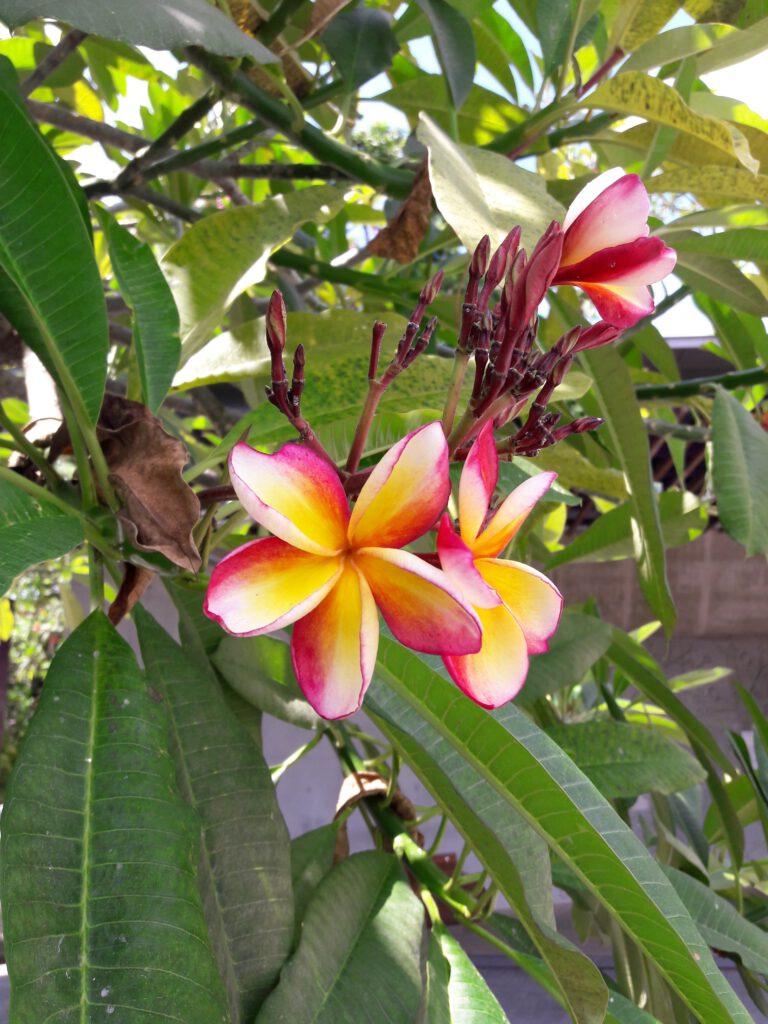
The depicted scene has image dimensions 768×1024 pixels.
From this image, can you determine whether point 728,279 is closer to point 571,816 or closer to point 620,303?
point 620,303

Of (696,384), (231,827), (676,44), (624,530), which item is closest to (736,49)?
(676,44)

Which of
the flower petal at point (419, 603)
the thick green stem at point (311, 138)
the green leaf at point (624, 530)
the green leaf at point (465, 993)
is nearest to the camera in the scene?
the flower petal at point (419, 603)

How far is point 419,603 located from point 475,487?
52 mm

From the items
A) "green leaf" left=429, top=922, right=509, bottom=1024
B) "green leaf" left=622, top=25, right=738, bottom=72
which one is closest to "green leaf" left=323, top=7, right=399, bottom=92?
"green leaf" left=622, top=25, right=738, bottom=72

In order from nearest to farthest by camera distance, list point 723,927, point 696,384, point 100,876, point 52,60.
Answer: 1. point 100,876
2. point 723,927
3. point 52,60
4. point 696,384

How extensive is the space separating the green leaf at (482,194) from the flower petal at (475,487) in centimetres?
15

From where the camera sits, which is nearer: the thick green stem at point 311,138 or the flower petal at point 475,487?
the flower petal at point 475,487

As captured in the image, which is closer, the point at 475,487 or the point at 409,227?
the point at 475,487

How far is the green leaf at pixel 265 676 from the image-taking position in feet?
2.24

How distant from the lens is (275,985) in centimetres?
52

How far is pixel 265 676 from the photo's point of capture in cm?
69

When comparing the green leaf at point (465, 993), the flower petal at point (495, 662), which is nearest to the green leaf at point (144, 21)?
the flower petal at point (495, 662)

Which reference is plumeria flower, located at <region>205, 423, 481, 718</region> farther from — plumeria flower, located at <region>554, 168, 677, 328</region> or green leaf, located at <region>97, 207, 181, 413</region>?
green leaf, located at <region>97, 207, 181, 413</region>

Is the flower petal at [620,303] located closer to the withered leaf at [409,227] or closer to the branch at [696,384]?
the withered leaf at [409,227]
